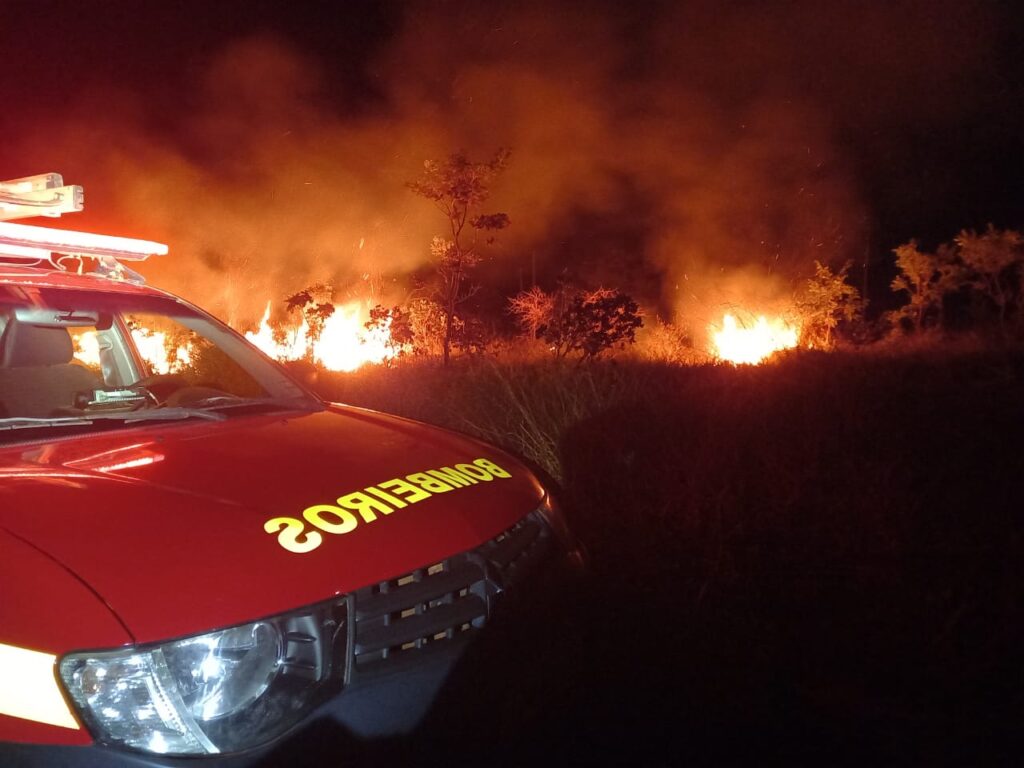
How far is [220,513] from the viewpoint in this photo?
166cm

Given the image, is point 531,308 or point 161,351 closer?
point 161,351

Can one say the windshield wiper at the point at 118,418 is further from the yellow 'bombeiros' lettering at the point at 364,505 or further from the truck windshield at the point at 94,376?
the yellow 'bombeiros' lettering at the point at 364,505

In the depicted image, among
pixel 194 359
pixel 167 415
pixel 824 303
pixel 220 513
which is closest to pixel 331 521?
pixel 220 513

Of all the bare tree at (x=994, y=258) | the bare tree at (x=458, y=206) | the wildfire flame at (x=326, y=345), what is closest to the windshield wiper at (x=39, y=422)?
the bare tree at (x=458, y=206)

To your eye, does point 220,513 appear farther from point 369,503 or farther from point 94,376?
point 94,376

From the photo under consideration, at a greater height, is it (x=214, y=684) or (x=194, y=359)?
(x=194, y=359)

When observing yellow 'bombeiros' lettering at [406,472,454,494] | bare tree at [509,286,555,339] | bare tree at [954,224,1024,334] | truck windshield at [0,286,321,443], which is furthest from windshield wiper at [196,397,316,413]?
bare tree at [954,224,1024,334]

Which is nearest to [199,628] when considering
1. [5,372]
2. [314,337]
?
[5,372]

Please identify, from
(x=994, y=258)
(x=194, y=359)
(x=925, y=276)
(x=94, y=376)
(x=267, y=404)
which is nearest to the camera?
(x=267, y=404)

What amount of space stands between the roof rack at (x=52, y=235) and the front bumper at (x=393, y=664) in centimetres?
201

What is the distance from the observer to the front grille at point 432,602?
5.07 feet

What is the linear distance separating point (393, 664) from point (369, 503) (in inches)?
15.4

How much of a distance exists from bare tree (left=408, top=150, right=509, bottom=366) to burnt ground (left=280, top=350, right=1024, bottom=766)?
6008mm

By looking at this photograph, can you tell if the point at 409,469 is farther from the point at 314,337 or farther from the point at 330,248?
the point at 330,248
